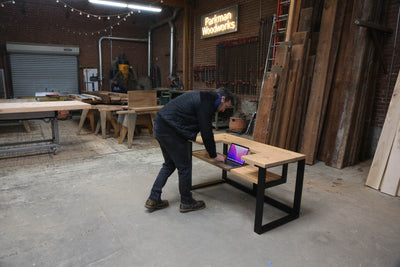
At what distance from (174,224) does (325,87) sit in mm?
3329

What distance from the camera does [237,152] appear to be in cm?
294

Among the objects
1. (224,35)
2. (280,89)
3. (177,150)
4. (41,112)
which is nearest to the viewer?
(177,150)

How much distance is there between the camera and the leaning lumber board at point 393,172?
3.31 m

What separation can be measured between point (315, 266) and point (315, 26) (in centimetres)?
420

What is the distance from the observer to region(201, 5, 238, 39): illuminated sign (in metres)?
7.61

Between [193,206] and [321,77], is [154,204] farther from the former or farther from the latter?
[321,77]

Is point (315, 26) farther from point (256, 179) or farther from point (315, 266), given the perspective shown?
point (315, 266)

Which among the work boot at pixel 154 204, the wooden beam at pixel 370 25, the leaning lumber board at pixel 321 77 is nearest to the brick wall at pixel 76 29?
the leaning lumber board at pixel 321 77

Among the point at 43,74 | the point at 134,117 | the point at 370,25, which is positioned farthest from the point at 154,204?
the point at 43,74

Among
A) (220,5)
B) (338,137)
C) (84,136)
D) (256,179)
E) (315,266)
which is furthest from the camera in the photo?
(220,5)

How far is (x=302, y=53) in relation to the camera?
446 cm

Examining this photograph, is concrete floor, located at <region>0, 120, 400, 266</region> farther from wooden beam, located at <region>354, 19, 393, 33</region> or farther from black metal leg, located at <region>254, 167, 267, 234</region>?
wooden beam, located at <region>354, 19, 393, 33</region>

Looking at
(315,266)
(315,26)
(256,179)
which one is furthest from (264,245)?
(315,26)

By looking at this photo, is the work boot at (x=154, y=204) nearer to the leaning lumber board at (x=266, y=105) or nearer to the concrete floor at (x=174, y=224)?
the concrete floor at (x=174, y=224)
